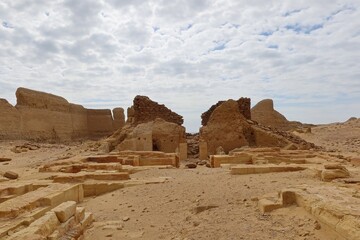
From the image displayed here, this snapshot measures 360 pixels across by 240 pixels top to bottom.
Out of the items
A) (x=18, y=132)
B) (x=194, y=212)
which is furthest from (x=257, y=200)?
(x=18, y=132)

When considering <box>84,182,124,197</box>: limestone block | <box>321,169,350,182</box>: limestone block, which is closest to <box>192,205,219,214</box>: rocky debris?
<box>321,169,350,182</box>: limestone block

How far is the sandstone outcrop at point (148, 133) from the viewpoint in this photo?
867 inches

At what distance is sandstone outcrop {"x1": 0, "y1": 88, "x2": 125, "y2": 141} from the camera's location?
85.5ft

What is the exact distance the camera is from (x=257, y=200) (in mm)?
6160

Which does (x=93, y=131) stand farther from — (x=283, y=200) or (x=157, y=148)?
(x=283, y=200)

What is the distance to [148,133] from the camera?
22.3 meters

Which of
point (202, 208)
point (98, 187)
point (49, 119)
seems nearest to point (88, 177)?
point (98, 187)

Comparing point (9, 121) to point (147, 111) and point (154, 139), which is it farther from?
point (154, 139)

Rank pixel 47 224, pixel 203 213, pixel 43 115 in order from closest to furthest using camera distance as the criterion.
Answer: pixel 47 224, pixel 203 213, pixel 43 115

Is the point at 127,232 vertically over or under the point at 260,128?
under

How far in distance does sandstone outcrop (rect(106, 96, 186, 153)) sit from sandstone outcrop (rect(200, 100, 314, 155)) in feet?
6.65

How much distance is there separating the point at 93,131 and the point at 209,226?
118 feet

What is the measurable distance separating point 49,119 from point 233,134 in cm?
1864

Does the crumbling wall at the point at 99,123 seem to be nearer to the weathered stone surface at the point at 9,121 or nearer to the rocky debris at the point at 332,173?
the weathered stone surface at the point at 9,121
